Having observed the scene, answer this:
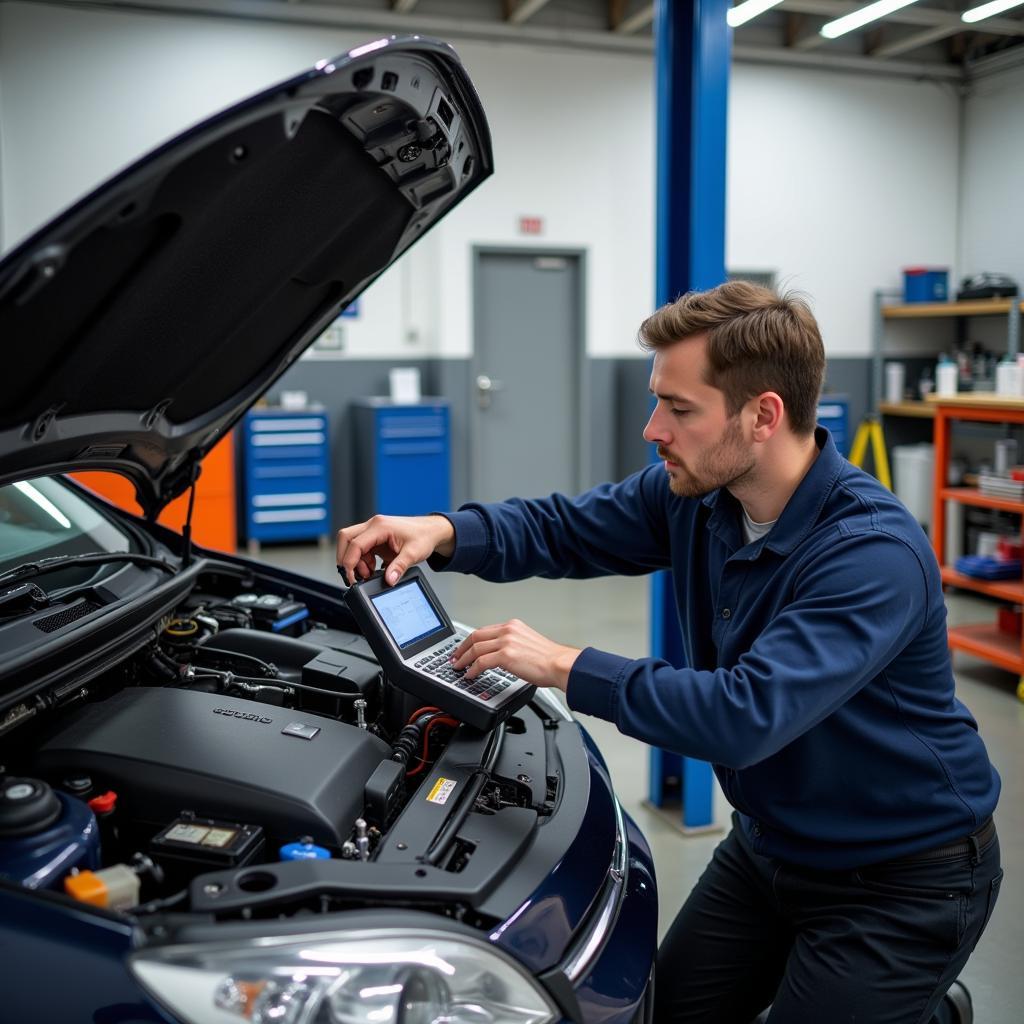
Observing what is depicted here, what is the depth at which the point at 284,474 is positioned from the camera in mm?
6168

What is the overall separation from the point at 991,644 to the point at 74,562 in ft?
10.9

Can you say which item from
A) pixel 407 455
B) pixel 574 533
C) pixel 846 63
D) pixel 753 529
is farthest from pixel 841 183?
pixel 753 529

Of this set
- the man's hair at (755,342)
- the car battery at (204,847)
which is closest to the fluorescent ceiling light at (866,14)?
the man's hair at (755,342)

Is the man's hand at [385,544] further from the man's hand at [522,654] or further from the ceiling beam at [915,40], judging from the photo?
the ceiling beam at [915,40]

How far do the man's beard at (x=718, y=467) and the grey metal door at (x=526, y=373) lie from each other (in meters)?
5.46

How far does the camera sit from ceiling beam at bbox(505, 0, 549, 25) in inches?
243

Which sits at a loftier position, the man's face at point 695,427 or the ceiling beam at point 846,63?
the ceiling beam at point 846,63

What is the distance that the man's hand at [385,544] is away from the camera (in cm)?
153

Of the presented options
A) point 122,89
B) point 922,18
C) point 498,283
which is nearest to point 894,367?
point 922,18

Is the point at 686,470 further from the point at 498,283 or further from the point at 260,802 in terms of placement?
the point at 498,283

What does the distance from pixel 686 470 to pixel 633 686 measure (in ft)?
1.09

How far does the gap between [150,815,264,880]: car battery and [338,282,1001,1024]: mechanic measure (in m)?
0.35

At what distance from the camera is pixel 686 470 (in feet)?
4.59

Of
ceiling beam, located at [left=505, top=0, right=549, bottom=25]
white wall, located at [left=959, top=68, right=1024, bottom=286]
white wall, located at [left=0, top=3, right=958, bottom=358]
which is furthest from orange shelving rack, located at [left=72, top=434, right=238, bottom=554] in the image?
white wall, located at [left=959, top=68, right=1024, bottom=286]
